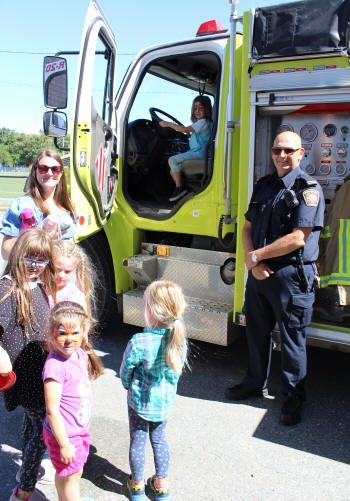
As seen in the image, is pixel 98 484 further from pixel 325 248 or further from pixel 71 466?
pixel 325 248

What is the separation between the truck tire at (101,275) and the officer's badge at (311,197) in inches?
A: 77.3

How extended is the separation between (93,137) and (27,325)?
1.78m

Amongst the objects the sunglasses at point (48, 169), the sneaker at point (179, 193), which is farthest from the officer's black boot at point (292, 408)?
the sunglasses at point (48, 169)

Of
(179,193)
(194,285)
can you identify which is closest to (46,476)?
(194,285)

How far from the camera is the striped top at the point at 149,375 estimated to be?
6.88ft

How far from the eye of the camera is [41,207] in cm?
266

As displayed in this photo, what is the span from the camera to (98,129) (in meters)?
3.53

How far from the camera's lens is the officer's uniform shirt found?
9.38 feet

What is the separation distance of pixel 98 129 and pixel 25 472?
7.64ft

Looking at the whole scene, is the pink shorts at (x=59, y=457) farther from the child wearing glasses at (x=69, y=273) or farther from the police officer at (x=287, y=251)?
the police officer at (x=287, y=251)

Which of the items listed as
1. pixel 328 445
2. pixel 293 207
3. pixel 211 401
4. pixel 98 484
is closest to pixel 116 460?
pixel 98 484

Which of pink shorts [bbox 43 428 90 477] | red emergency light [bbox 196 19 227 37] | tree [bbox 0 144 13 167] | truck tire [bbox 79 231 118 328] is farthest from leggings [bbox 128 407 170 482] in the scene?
tree [bbox 0 144 13 167]

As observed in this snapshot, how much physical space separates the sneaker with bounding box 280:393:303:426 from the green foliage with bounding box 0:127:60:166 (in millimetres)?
71197

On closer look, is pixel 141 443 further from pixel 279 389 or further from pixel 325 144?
pixel 325 144
